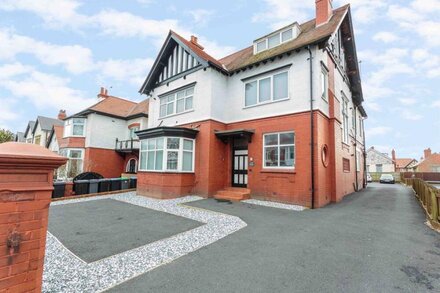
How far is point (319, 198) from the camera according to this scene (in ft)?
34.8

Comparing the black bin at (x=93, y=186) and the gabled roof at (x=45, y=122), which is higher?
the gabled roof at (x=45, y=122)

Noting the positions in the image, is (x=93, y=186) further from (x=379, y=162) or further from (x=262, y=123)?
(x=379, y=162)

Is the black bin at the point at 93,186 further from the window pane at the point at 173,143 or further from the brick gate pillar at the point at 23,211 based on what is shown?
the brick gate pillar at the point at 23,211

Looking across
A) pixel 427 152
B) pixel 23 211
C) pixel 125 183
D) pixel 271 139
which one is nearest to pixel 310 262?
pixel 23 211

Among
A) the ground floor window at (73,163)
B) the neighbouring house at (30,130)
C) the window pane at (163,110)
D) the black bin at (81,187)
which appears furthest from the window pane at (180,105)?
the neighbouring house at (30,130)

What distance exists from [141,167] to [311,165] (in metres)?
10.5

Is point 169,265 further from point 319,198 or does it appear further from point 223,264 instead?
point 319,198

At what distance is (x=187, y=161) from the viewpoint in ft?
44.8

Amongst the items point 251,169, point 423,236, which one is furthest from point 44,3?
point 423,236

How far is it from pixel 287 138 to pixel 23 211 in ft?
36.2

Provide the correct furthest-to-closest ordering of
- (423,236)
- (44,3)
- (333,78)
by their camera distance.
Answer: (333,78) < (44,3) < (423,236)

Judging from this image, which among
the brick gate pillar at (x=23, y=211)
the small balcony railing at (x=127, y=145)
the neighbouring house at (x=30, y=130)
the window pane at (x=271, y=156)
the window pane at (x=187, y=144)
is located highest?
Answer: the neighbouring house at (x=30, y=130)

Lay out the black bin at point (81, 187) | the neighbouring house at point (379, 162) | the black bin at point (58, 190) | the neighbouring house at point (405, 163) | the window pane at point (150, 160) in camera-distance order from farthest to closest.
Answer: the neighbouring house at point (405, 163)
the neighbouring house at point (379, 162)
the window pane at point (150, 160)
the black bin at point (81, 187)
the black bin at point (58, 190)

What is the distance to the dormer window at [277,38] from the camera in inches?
543
